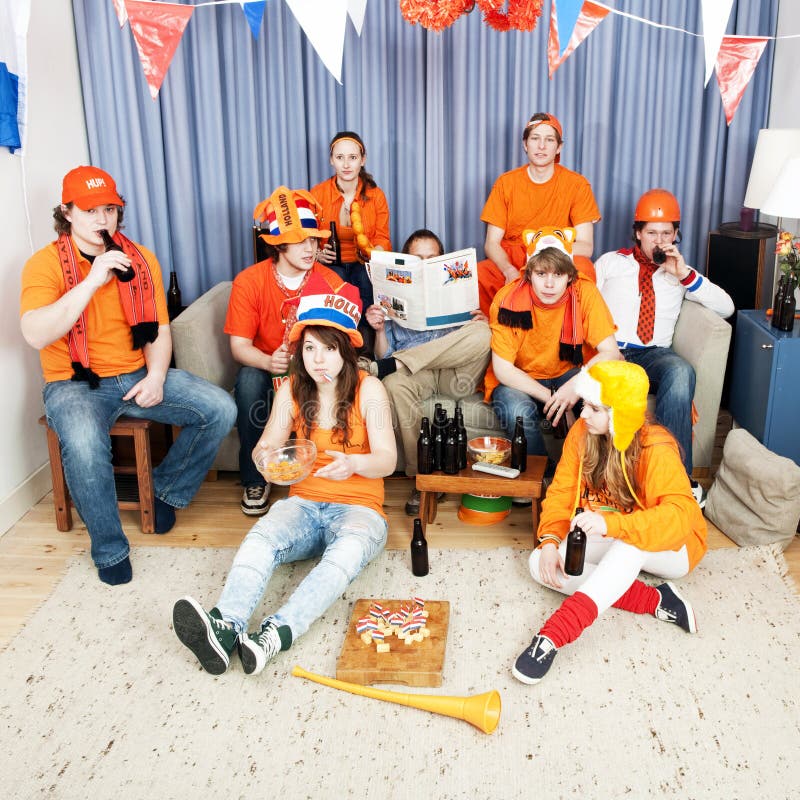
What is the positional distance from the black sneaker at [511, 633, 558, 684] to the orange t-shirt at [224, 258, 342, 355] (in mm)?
1614

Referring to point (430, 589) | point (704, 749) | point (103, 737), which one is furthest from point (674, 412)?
point (103, 737)

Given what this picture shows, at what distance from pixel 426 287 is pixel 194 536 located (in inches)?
49.1

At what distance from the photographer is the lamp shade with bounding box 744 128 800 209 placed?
3.40 m

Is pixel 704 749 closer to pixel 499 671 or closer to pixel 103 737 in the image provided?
pixel 499 671

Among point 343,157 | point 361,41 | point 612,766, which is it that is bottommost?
point 612,766

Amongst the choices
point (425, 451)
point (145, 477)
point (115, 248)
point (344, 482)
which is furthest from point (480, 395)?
point (115, 248)

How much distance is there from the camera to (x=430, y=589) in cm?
267

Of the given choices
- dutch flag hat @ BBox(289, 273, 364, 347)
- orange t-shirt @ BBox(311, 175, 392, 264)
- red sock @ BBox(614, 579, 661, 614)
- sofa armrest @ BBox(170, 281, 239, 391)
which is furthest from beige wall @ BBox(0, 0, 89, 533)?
red sock @ BBox(614, 579, 661, 614)

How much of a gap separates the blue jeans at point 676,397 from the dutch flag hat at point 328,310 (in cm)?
120

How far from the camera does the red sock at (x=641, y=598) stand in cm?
247

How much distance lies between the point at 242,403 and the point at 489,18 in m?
1.79

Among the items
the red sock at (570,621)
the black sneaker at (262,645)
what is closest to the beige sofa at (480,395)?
the red sock at (570,621)

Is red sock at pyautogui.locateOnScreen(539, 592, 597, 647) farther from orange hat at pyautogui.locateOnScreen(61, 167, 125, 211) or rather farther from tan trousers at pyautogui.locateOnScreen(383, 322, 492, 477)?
orange hat at pyautogui.locateOnScreen(61, 167, 125, 211)

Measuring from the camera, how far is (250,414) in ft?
10.7
